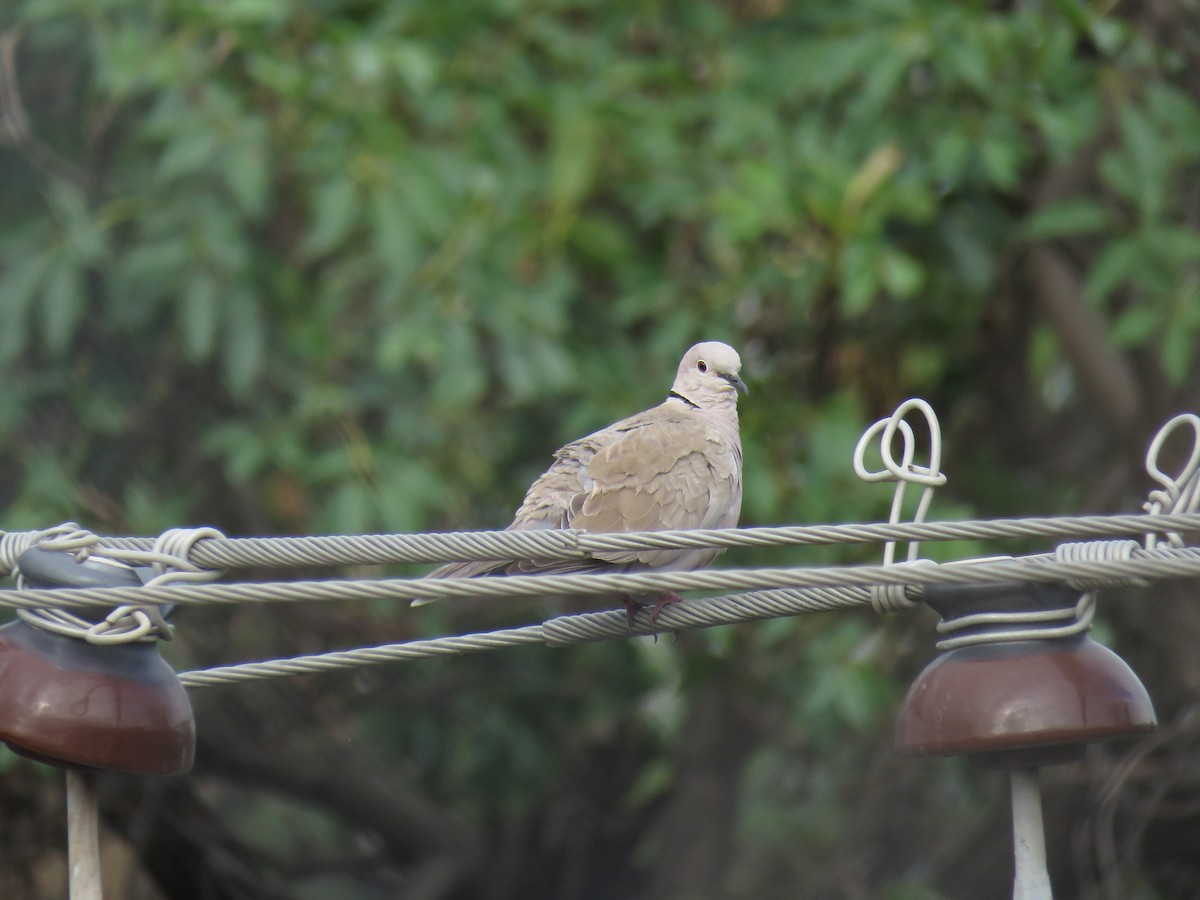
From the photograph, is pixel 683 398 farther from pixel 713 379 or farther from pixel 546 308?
pixel 546 308

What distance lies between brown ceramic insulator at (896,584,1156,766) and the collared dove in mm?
867

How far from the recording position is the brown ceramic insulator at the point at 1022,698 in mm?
2287

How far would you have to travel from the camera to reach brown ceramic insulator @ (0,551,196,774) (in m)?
2.37

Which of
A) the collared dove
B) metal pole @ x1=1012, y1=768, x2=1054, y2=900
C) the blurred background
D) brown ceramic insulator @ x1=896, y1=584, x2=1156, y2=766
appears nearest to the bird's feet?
the collared dove

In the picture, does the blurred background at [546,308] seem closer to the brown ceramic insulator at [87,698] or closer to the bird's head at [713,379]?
the bird's head at [713,379]

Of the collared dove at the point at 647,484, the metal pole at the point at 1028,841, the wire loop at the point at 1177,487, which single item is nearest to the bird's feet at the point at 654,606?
the collared dove at the point at 647,484

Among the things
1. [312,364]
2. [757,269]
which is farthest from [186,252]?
[757,269]

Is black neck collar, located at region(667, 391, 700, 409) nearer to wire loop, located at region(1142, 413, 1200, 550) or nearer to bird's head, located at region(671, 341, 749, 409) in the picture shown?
bird's head, located at region(671, 341, 749, 409)

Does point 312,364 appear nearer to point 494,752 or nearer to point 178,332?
point 178,332

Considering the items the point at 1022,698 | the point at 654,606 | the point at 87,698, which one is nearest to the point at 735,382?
the point at 654,606

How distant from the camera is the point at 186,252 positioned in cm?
432

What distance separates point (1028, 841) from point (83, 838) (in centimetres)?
147

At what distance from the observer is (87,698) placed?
2.42 meters

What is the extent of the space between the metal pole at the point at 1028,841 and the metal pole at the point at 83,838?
140 centimetres
